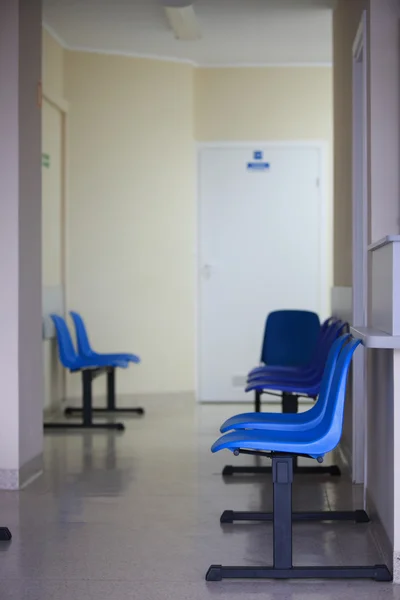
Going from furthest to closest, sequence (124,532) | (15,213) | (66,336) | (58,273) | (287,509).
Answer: (58,273) < (66,336) < (15,213) < (124,532) < (287,509)

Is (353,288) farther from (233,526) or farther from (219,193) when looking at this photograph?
(219,193)

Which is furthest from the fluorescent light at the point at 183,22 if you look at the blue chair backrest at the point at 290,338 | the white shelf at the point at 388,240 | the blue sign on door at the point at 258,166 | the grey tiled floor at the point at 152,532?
the white shelf at the point at 388,240

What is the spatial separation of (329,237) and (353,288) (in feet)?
11.9

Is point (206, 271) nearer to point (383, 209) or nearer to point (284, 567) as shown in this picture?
point (383, 209)

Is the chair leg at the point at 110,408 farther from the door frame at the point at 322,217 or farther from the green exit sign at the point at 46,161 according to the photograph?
the green exit sign at the point at 46,161

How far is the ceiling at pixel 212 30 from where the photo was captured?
24.6 feet

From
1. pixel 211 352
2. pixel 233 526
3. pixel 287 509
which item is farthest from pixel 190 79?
pixel 287 509

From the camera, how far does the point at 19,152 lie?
17.9 ft

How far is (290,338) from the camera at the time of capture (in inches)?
294

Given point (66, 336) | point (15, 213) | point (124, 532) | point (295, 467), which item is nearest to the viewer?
point (124, 532)

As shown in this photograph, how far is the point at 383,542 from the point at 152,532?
1080 mm

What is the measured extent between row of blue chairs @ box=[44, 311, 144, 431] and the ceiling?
243 centimetres

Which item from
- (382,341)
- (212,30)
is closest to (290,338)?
(212,30)

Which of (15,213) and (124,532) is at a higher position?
(15,213)
